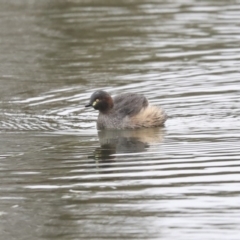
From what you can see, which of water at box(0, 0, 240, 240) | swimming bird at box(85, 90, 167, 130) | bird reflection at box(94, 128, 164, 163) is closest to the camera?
water at box(0, 0, 240, 240)

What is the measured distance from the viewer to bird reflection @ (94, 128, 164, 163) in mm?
11445

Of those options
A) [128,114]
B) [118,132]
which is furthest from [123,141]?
[128,114]

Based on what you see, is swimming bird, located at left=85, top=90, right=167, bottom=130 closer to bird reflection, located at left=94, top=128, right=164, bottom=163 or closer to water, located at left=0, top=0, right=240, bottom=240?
bird reflection, located at left=94, top=128, right=164, bottom=163

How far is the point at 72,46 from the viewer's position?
20.2 m

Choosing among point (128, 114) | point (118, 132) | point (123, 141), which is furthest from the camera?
point (128, 114)

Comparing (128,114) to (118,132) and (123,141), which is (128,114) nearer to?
(118,132)

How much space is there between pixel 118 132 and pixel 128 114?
35cm

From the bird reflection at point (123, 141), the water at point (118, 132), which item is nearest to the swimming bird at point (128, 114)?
the bird reflection at point (123, 141)

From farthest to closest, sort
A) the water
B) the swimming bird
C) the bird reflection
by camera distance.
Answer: the swimming bird → the bird reflection → the water

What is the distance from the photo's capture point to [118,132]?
520 inches

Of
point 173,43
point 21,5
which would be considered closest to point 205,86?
point 173,43

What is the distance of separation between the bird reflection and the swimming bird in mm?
106

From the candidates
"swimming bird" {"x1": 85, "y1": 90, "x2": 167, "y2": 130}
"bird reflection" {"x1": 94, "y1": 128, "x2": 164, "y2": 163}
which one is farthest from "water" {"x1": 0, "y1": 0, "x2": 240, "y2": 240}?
"swimming bird" {"x1": 85, "y1": 90, "x2": 167, "y2": 130}

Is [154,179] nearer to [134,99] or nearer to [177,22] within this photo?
[134,99]
